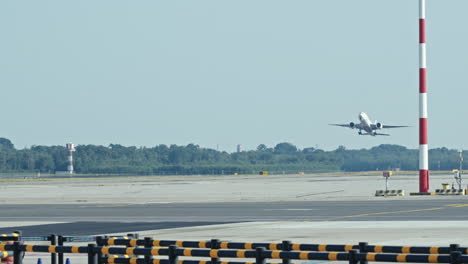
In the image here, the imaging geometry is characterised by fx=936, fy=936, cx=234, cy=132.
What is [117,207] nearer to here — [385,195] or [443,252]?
[385,195]

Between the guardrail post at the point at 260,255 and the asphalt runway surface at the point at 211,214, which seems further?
the asphalt runway surface at the point at 211,214

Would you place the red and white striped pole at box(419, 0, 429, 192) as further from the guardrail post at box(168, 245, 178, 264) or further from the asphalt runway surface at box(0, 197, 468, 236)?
the guardrail post at box(168, 245, 178, 264)

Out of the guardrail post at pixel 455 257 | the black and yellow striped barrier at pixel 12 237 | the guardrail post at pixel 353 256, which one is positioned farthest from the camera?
the black and yellow striped barrier at pixel 12 237

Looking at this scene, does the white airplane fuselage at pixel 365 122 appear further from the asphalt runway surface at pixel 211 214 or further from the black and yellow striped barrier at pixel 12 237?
the black and yellow striped barrier at pixel 12 237

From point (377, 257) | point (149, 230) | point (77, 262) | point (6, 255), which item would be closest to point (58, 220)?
point (149, 230)

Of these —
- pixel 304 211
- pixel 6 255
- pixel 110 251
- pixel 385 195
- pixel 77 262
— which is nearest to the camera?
pixel 110 251

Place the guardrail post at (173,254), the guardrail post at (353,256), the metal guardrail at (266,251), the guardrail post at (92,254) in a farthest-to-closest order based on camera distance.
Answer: the guardrail post at (92,254)
the guardrail post at (173,254)
the guardrail post at (353,256)
the metal guardrail at (266,251)

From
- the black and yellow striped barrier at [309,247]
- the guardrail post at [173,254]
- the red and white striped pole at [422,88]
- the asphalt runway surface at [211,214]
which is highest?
the red and white striped pole at [422,88]

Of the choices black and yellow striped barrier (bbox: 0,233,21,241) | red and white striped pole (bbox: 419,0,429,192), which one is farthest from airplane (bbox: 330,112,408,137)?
black and yellow striped barrier (bbox: 0,233,21,241)

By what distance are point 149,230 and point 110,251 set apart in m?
17.9

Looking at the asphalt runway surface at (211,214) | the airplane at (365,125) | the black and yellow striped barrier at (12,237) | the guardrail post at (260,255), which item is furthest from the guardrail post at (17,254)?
the airplane at (365,125)

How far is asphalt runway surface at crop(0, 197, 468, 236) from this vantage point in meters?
36.9

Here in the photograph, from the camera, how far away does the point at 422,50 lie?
57000mm

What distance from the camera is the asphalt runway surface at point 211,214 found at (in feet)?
121
